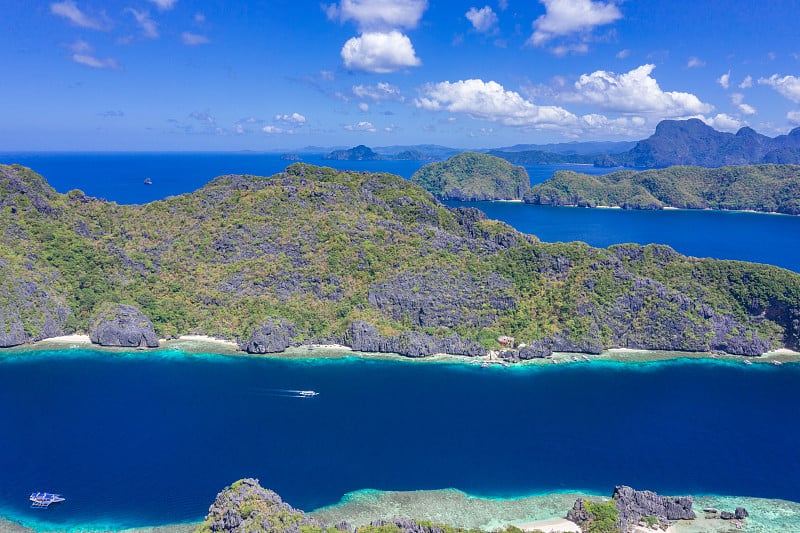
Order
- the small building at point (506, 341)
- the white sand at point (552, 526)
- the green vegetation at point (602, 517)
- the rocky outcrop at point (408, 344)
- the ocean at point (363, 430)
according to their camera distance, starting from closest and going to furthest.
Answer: the green vegetation at point (602, 517) < the white sand at point (552, 526) < the ocean at point (363, 430) < the rocky outcrop at point (408, 344) < the small building at point (506, 341)

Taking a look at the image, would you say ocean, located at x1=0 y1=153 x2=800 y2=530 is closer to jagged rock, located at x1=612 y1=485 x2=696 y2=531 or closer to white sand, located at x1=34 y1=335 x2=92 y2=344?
white sand, located at x1=34 y1=335 x2=92 y2=344

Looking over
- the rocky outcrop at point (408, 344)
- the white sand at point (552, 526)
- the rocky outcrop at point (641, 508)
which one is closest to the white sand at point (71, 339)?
the rocky outcrop at point (408, 344)

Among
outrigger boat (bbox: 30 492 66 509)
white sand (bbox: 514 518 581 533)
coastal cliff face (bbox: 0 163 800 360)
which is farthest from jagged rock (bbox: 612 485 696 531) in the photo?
outrigger boat (bbox: 30 492 66 509)

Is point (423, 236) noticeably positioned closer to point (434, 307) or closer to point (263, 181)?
point (434, 307)

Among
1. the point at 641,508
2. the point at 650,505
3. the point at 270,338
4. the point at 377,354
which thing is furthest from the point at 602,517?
the point at 270,338

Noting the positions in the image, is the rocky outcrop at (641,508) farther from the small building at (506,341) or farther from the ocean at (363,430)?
the small building at (506,341)

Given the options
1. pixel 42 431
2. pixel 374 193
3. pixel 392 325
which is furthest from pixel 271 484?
pixel 374 193
